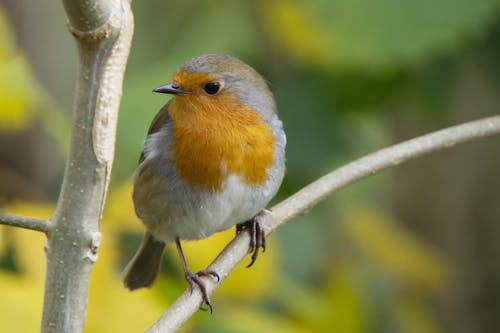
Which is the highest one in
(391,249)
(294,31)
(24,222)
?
(294,31)

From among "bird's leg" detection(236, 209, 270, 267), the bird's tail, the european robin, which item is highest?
the european robin

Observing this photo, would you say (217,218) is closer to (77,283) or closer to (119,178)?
(119,178)

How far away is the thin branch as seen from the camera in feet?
6.02

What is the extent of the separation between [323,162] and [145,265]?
3.07 ft

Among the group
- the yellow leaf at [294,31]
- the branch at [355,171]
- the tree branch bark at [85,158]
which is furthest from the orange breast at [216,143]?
the tree branch bark at [85,158]

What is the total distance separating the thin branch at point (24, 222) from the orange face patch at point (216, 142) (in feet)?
3.97

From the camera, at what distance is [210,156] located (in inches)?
120

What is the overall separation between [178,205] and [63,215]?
132 cm

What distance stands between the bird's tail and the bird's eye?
0.69 m

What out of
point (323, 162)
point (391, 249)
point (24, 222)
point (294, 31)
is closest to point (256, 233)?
point (323, 162)

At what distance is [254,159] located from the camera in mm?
3074

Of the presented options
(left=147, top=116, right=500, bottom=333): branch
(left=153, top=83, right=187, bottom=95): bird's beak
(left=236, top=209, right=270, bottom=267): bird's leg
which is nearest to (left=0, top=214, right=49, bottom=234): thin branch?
(left=147, top=116, right=500, bottom=333): branch

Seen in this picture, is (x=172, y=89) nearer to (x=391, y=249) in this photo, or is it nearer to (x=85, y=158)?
(x=85, y=158)

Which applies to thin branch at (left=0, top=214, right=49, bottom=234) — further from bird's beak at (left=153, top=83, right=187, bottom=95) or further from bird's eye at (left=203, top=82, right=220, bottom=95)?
bird's eye at (left=203, top=82, right=220, bottom=95)
